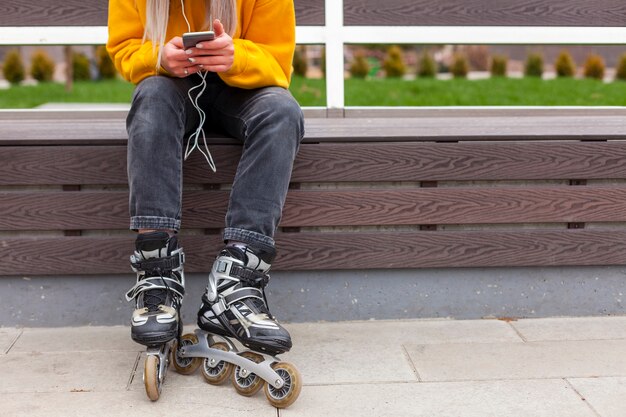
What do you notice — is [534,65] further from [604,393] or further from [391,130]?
[604,393]

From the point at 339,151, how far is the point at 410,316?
662 mm

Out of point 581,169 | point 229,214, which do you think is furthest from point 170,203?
point 581,169

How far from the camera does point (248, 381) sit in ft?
7.61

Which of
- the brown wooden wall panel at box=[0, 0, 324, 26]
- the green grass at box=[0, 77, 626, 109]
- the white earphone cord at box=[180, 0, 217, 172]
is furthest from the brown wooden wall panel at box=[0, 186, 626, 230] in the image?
the green grass at box=[0, 77, 626, 109]

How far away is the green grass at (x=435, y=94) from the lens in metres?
7.07

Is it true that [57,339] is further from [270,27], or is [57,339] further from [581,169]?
[581,169]

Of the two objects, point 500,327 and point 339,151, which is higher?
point 339,151

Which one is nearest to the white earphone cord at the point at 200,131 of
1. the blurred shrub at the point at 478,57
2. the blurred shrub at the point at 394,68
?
the blurred shrub at the point at 394,68

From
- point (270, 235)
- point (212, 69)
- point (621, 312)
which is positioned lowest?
point (621, 312)

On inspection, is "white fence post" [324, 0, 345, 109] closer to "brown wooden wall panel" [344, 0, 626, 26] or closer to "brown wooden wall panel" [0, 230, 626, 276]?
"brown wooden wall panel" [344, 0, 626, 26]

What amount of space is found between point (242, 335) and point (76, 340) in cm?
79

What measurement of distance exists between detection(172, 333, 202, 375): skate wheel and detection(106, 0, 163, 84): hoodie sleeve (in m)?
0.82

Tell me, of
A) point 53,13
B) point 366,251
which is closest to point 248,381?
point 366,251

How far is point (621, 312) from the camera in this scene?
119 inches
